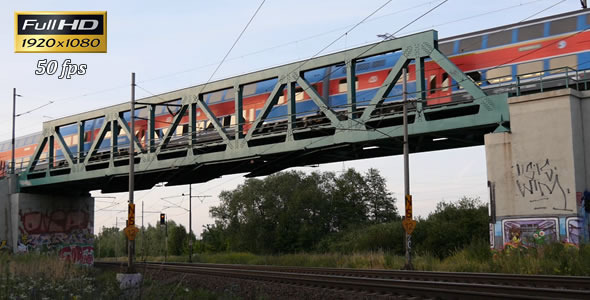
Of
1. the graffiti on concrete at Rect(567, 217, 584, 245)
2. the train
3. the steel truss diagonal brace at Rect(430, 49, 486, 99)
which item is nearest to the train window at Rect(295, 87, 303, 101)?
the train

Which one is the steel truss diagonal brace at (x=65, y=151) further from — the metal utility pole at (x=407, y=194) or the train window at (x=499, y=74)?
the train window at (x=499, y=74)

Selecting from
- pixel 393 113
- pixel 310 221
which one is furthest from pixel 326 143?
pixel 310 221

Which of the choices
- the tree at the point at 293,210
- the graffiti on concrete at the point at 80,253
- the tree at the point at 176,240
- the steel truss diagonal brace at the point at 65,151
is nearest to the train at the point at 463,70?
the steel truss diagonal brace at the point at 65,151

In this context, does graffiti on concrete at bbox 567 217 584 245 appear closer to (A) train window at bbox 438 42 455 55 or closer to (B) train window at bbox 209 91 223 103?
(A) train window at bbox 438 42 455 55

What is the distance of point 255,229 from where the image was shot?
216 feet

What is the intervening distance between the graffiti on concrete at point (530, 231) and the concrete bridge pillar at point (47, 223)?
2784 centimetres

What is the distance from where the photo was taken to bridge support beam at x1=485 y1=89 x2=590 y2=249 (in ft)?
62.9

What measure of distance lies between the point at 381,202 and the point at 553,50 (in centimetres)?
4571

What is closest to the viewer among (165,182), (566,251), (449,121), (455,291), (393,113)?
(455,291)

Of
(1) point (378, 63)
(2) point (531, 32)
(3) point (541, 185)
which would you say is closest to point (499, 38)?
(2) point (531, 32)

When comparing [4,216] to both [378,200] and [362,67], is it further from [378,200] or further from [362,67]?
[378,200]

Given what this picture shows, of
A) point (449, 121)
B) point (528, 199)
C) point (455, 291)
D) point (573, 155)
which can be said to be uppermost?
point (449, 121)

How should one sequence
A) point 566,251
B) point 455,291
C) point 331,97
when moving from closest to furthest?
point 455,291 < point 566,251 < point 331,97

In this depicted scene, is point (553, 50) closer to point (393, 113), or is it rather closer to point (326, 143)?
point (393, 113)
